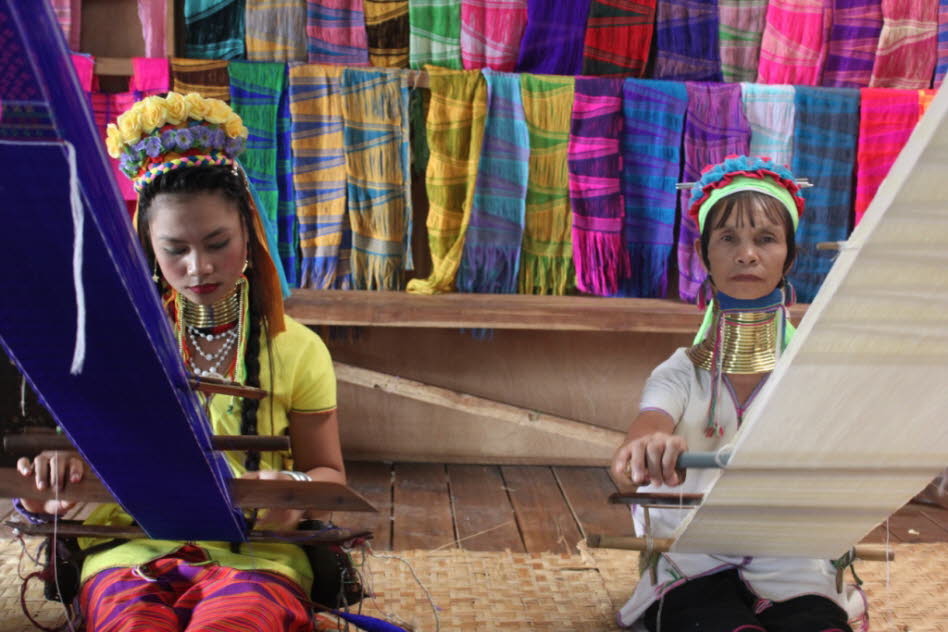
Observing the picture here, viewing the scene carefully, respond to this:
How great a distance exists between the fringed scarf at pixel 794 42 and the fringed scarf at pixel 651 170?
314 millimetres

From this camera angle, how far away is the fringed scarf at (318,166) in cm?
278

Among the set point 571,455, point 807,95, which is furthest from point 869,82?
point 571,455

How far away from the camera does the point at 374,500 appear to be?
278 centimetres

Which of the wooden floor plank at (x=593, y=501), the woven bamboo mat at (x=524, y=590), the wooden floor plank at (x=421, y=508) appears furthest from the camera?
the wooden floor plank at (x=593, y=501)

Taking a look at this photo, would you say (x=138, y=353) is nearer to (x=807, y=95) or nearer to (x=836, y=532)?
(x=836, y=532)

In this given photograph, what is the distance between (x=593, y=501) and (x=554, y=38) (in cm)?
146

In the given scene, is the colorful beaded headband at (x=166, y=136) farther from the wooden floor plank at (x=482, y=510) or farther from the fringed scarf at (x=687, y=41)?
the fringed scarf at (x=687, y=41)

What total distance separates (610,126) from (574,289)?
1.80 feet

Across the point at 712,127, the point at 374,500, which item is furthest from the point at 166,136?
the point at 712,127

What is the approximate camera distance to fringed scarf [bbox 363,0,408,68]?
281 cm

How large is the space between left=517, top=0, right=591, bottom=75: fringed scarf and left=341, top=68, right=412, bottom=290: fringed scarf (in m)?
0.41

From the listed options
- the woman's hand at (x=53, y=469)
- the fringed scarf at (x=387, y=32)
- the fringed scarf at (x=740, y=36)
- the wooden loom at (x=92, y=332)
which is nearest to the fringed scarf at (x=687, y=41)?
the fringed scarf at (x=740, y=36)

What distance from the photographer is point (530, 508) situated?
9.06 feet

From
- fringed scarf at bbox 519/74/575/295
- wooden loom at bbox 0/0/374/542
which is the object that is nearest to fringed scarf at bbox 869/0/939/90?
fringed scarf at bbox 519/74/575/295
